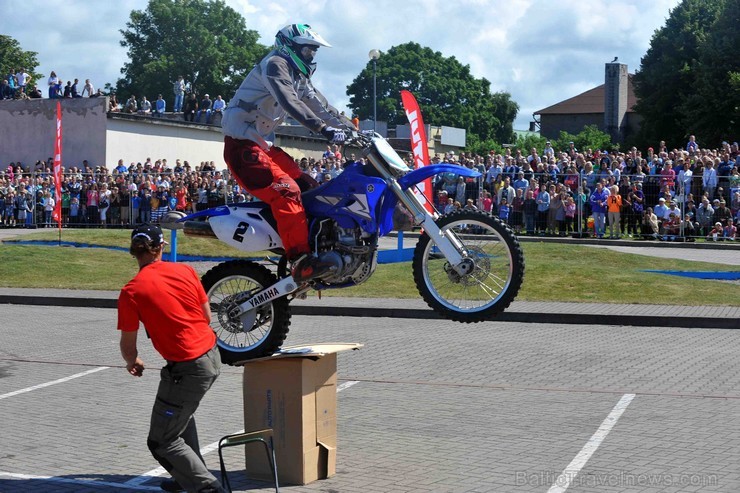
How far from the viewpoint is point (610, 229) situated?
1145 inches

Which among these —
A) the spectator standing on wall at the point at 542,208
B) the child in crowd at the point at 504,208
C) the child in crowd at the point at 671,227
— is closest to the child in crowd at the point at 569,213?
the spectator standing on wall at the point at 542,208

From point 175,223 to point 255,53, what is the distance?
3881 inches

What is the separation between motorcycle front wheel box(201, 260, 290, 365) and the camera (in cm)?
884

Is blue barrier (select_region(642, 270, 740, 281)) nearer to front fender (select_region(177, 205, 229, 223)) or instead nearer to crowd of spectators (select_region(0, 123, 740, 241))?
crowd of spectators (select_region(0, 123, 740, 241))

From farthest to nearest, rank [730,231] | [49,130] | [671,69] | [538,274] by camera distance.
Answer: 1. [671,69]
2. [49,130]
3. [730,231]
4. [538,274]

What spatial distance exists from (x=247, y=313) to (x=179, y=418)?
160 centimetres

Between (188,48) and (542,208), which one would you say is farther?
(188,48)

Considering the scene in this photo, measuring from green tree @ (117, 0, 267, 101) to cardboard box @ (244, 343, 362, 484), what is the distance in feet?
304

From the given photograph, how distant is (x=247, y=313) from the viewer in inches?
348

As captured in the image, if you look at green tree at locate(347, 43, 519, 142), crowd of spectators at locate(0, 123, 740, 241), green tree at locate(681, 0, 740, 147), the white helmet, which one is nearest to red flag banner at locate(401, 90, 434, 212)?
crowd of spectators at locate(0, 123, 740, 241)

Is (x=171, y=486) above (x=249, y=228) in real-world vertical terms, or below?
below

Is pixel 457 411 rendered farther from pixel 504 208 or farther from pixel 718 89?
pixel 718 89

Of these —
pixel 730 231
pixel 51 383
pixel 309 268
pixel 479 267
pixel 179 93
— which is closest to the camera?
pixel 479 267

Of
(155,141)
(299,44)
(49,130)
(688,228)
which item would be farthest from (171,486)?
(49,130)
